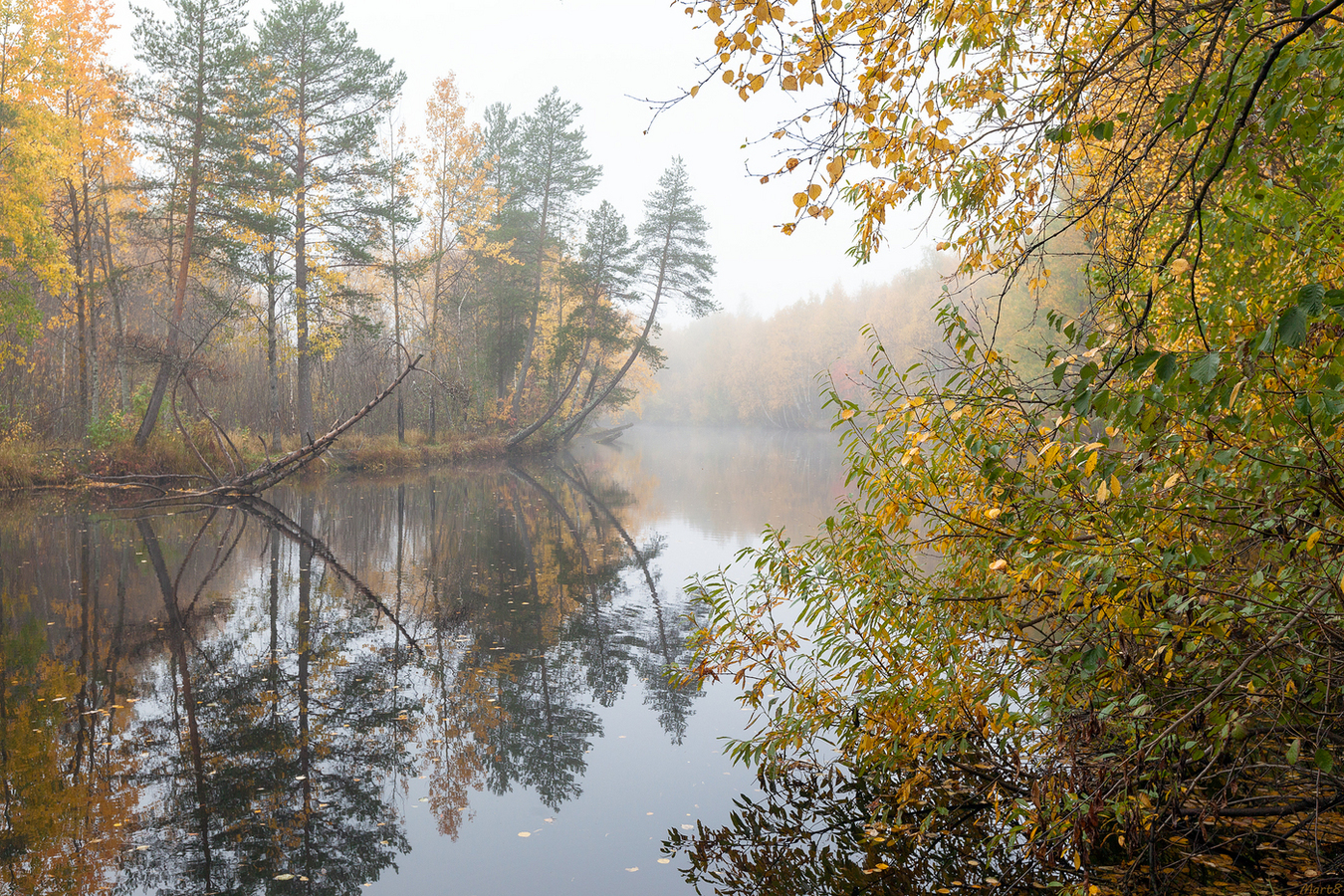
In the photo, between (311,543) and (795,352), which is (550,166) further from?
(795,352)

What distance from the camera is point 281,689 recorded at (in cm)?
653

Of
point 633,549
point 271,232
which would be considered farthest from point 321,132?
point 633,549

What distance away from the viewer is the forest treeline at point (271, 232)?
17.1 meters

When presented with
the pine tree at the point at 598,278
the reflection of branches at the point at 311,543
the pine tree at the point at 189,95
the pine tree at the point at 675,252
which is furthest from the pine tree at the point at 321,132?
the pine tree at the point at 675,252

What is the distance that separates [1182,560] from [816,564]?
2326 millimetres

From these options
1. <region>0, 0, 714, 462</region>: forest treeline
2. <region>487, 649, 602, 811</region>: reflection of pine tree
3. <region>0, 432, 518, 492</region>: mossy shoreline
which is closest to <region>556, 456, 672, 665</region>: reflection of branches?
<region>487, 649, 602, 811</region>: reflection of pine tree

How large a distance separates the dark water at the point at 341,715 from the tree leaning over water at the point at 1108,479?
1.50 metres

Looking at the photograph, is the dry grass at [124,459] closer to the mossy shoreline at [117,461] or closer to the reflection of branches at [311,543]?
the mossy shoreline at [117,461]

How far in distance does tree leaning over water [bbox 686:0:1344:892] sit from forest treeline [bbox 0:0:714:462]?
1510 cm

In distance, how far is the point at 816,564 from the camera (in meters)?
4.73

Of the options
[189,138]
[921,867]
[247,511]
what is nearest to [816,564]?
[921,867]

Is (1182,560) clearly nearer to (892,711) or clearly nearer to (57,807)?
(892,711)

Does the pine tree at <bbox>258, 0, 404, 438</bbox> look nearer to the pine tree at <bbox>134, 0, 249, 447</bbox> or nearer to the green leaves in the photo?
the pine tree at <bbox>134, 0, 249, 447</bbox>

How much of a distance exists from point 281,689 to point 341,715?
86cm
